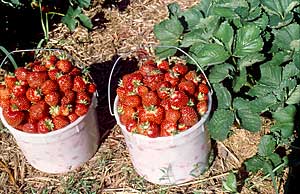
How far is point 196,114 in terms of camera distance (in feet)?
6.51

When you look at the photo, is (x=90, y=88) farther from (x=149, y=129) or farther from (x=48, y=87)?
(x=149, y=129)

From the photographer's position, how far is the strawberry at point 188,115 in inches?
76.9

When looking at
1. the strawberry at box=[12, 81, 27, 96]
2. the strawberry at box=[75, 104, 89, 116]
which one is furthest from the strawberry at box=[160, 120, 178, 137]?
the strawberry at box=[12, 81, 27, 96]

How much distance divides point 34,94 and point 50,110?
81 mm

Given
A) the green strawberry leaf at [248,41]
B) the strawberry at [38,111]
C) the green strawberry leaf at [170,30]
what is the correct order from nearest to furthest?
the green strawberry leaf at [248,41]
the strawberry at [38,111]
the green strawberry leaf at [170,30]

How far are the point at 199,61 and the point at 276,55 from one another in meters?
0.28

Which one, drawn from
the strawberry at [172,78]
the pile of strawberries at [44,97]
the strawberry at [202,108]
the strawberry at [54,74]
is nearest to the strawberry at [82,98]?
the pile of strawberries at [44,97]

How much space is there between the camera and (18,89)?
2.10 m

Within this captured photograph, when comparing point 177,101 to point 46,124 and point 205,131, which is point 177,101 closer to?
point 205,131

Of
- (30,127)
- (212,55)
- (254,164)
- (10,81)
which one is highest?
(212,55)

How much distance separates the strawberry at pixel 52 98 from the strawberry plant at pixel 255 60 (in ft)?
1.43

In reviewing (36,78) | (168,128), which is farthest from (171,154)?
(36,78)

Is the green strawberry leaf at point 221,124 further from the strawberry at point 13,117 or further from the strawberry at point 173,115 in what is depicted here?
the strawberry at point 13,117

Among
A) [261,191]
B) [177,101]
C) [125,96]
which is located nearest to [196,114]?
[177,101]
